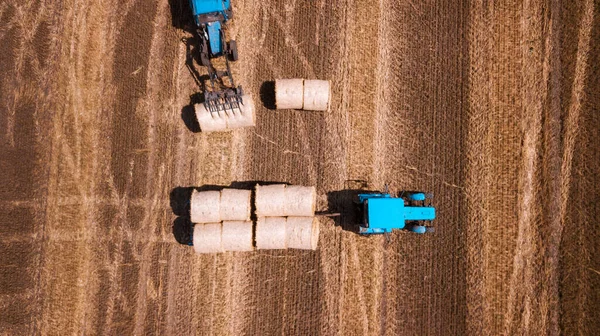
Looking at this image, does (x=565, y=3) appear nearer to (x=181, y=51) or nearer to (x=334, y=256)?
(x=334, y=256)

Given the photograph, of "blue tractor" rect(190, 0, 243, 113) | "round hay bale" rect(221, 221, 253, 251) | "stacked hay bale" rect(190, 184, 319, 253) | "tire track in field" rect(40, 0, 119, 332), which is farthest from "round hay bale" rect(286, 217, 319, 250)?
"tire track in field" rect(40, 0, 119, 332)

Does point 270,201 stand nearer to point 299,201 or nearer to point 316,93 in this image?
point 299,201

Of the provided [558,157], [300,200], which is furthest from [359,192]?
[558,157]

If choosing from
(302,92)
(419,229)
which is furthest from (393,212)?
(302,92)

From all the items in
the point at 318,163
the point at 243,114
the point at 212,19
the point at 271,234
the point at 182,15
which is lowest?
the point at 271,234

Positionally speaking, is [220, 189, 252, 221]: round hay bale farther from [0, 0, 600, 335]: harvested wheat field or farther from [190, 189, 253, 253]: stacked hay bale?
[0, 0, 600, 335]: harvested wheat field

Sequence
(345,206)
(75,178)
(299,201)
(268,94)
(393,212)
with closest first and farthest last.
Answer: (393,212), (299,201), (345,206), (75,178), (268,94)

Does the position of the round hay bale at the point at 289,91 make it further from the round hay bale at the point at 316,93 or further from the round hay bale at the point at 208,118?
the round hay bale at the point at 208,118
